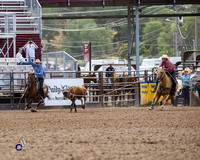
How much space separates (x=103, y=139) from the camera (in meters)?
9.86

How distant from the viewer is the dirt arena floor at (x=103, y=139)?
315 inches

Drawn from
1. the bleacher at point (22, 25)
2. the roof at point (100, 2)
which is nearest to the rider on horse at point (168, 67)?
the roof at point (100, 2)

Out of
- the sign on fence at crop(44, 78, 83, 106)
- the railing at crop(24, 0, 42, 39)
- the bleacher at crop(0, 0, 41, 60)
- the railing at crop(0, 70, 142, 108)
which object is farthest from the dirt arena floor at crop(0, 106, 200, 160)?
the bleacher at crop(0, 0, 41, 60)

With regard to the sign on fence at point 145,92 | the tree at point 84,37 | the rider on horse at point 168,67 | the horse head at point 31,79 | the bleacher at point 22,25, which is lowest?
the sign on fence at point 145,92

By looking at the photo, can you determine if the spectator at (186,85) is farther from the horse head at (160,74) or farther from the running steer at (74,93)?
the running steer at (74,93)

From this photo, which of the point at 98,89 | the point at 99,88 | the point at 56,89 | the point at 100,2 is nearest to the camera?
the point at 56,89

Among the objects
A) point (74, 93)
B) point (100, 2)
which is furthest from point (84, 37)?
point (74, 93)

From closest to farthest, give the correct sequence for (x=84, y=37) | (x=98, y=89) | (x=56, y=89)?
(x=56, y=89) < (x=98, y=89) < (x=84, y=37)

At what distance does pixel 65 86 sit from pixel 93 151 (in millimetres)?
12972

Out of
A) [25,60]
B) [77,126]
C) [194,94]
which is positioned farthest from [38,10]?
[77,126]

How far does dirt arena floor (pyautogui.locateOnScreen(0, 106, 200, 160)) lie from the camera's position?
7.99m

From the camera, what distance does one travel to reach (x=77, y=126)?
41.3ft

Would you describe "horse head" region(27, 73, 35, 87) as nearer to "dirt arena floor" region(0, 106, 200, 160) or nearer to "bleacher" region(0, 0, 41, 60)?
Answer: "dirt arena floor" region(0, 106, 200, 160)

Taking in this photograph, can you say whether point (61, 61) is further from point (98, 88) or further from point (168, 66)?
point (168, 66)
